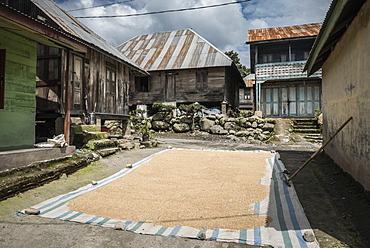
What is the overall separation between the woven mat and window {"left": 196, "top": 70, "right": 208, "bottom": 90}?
1169 centimetres

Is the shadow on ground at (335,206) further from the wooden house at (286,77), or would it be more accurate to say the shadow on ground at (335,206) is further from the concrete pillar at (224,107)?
the wooden house at (286,77)

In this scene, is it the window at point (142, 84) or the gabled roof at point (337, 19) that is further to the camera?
the window at point (142, 84)

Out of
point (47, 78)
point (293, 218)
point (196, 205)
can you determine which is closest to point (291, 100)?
point (47, 78)

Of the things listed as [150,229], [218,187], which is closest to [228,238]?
[150,229]

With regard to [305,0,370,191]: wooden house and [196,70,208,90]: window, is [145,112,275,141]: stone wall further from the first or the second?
[305,0,370,191]: wooden house

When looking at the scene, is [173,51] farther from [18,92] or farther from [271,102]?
[18,92]

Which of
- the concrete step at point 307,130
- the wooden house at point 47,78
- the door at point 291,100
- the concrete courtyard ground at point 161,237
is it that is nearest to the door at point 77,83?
the wooden house at point 47,78

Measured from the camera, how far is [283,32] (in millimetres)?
16922

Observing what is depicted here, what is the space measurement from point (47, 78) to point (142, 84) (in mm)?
11289

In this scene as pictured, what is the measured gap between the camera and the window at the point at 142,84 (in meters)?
18.1

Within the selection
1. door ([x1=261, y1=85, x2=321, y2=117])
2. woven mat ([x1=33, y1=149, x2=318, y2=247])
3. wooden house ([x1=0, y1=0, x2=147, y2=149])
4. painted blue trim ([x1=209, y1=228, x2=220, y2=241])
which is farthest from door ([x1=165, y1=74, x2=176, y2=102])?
painted blue trim ([x1=209, y1=228, x2=220, y2=241])

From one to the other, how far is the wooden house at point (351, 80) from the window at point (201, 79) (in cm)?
1065

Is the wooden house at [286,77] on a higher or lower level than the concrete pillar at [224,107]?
higher

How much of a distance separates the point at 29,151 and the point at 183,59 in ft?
44.9
